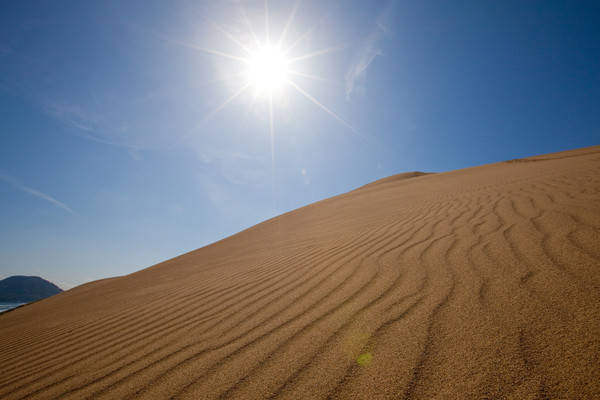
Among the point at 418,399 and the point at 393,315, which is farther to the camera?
the point at 393,315

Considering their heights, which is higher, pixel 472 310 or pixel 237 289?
pixel 237 289

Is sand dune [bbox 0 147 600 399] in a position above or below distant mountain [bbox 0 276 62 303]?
below

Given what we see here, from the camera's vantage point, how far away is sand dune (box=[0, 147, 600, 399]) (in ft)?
3.42

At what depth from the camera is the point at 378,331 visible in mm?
1398

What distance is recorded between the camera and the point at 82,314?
347 centimetres

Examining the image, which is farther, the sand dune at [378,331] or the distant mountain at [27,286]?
the distant mountain at [27,286]

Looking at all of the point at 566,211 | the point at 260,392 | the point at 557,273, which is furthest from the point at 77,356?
the point at 566,211

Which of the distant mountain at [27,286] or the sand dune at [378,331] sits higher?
the distant mountain at [27,286]

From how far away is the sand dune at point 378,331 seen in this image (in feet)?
3.42

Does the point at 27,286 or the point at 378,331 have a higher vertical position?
the point at 27,286

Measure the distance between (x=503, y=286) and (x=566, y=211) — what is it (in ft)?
6.82

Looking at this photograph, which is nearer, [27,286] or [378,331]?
[378,331]

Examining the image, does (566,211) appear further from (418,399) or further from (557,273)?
(418,399)

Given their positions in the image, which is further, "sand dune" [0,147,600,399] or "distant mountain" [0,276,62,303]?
"distant mountain" [0,276,62,303]
